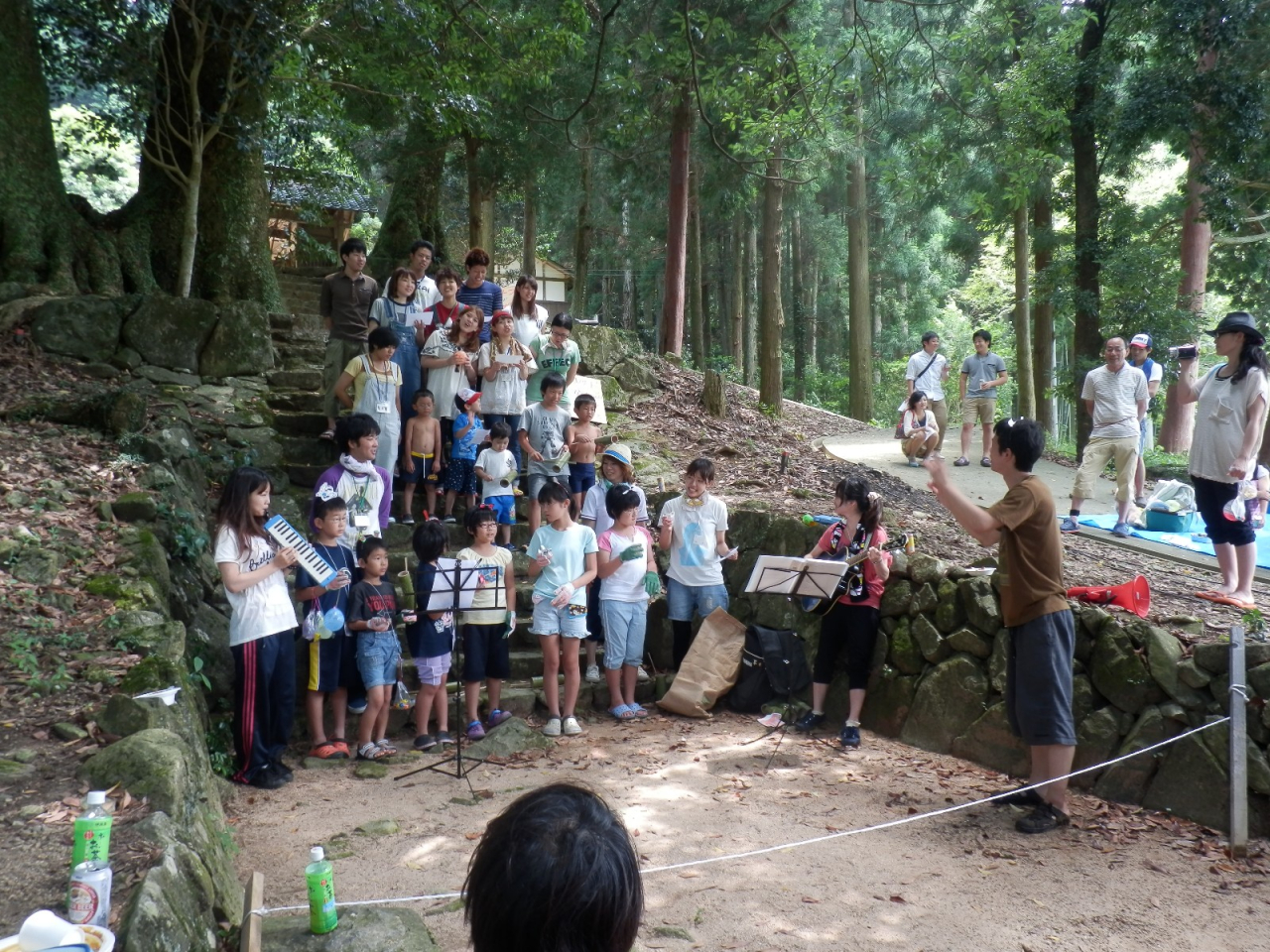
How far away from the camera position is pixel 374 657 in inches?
231

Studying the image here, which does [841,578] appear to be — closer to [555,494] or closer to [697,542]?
[697,542]

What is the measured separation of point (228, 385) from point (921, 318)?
24.3 meters

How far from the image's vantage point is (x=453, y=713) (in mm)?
6527

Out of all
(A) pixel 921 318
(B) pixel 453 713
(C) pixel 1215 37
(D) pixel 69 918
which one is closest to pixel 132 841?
(D) pixel 69 918

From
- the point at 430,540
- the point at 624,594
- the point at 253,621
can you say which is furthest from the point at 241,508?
the point at 624,594

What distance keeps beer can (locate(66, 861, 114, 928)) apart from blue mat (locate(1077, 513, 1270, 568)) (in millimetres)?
7835

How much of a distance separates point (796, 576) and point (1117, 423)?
156 inches

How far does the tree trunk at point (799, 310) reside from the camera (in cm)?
2889

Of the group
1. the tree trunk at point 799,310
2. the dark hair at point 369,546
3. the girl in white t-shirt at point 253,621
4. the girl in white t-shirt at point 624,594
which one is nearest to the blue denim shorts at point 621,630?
the girl in white t-shirt at point 624,594

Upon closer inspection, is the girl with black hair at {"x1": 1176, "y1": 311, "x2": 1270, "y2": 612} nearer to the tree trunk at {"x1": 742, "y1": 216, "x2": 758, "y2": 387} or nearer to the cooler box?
the cooler box

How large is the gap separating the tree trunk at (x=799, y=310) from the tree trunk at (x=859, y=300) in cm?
663

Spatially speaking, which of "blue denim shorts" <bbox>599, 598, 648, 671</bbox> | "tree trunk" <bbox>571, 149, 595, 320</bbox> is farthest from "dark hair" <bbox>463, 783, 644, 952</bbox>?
"tree trunk" <bbox>571, 149, 595, 320</bbox>

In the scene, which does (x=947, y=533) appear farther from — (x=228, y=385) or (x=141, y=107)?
(x=141, y=107)

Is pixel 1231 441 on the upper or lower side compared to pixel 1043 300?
lower
